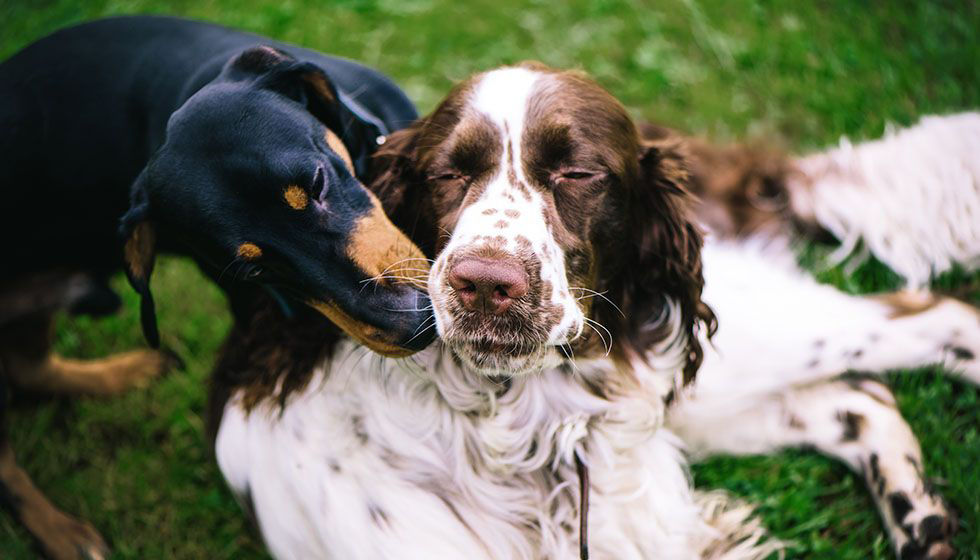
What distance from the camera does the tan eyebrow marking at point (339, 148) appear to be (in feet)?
7.84

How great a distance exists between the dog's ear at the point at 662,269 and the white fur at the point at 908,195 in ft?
3.79

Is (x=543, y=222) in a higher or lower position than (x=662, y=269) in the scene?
higher

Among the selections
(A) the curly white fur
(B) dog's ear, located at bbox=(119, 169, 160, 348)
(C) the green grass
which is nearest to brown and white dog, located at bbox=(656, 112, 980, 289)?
(C) the green grass

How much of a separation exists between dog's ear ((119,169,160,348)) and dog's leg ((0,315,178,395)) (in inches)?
45.8

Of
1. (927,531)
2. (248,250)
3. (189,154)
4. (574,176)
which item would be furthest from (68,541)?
(927,531)

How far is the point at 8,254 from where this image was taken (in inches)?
116

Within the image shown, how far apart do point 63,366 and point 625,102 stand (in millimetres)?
2959

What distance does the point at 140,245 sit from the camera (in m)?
2.36

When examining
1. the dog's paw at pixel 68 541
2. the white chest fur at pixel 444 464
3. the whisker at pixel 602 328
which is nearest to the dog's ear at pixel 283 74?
the white chest fur at pixel 444 464

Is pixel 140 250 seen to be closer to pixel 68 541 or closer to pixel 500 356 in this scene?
pixel 500 356

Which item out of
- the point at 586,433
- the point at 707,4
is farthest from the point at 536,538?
the point at 707,4

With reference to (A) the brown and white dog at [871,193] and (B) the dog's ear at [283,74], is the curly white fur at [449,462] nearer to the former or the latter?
(B) the dog's ear at [283,74]

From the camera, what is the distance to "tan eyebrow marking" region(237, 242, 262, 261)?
87.5 inches

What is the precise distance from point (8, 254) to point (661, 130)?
2474mm
